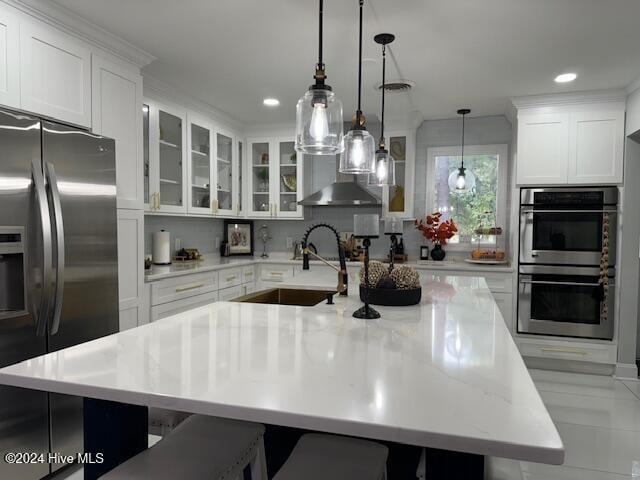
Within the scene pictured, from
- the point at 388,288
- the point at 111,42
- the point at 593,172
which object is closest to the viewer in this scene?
the point at 388,288

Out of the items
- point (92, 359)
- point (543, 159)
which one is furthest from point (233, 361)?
point (543, 159)

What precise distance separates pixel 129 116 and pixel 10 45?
A: 0.80m

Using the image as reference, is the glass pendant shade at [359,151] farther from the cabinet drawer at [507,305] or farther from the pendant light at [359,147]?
the cabinet drawer at [507,305]

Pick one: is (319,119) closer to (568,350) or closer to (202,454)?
(202,454)

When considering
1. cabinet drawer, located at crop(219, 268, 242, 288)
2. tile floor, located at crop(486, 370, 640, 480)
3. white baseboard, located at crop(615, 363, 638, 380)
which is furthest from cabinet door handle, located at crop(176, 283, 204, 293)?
white baseboard, located at crop(615, 363, 638, 380)

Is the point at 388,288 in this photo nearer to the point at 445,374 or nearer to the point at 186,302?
the point at 445,374

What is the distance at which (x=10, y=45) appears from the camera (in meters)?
2.06

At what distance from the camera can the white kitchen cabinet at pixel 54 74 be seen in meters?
2.15

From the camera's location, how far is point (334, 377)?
104cm

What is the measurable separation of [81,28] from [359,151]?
1.81 meters

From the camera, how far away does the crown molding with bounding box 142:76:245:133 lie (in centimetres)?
340

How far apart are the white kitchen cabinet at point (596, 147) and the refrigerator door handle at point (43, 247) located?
154 inches

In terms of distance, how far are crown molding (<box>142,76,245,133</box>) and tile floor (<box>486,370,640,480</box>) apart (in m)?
3.53

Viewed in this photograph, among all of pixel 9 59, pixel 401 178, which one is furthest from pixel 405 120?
pixel 9 59
